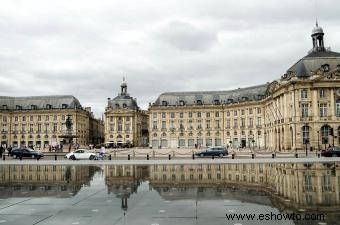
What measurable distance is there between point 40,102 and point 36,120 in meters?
6.63

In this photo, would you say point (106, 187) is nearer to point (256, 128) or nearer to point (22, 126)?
point (256, 128)

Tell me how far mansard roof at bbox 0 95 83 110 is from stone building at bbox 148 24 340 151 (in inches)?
1222

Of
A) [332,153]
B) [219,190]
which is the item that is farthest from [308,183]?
[332,153]

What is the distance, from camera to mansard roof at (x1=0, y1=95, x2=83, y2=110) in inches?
5059

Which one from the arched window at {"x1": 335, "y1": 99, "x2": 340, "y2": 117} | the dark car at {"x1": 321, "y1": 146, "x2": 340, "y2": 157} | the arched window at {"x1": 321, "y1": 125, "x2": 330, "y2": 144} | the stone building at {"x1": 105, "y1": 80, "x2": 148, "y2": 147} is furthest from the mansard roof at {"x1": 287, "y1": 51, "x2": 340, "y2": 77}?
the stone building at {"x1": 105, "y1": 80, "x2": 148, "y2": 147}

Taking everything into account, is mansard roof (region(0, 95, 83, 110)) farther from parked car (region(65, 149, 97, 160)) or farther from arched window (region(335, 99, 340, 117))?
arched window (region(335, 99, 340, 117))

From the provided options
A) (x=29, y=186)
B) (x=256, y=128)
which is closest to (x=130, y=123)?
(x=256, y=128)

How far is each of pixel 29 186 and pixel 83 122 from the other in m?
119

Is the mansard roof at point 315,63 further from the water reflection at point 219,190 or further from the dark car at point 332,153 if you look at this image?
the water reflection at point 219,190

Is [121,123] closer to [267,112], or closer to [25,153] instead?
[267,112]

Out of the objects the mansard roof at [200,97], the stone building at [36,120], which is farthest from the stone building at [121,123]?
the mansard roof at [200,97]

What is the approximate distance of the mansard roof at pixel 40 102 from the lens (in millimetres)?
128500

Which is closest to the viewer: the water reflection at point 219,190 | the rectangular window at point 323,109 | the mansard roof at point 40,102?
the water reflection at point 219,190

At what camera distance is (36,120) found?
128250mm
